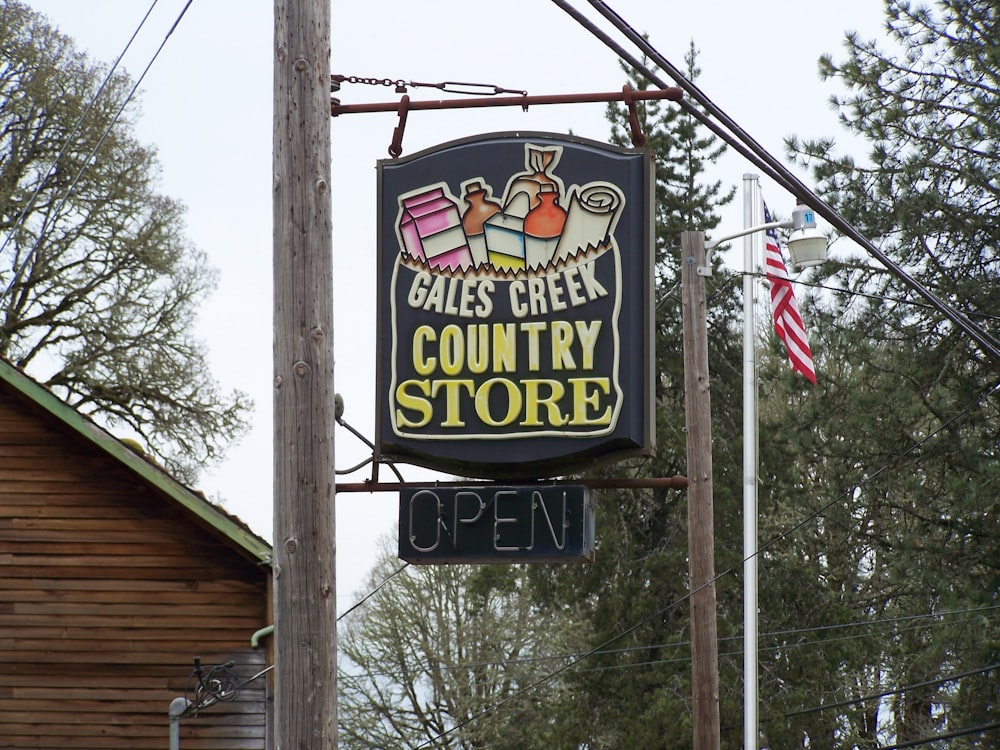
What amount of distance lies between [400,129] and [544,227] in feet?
3.44

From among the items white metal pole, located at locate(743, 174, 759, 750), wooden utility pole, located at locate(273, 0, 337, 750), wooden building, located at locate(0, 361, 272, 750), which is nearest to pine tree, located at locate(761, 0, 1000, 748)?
white metal pole, located at locate(743, 174, 759, 750)

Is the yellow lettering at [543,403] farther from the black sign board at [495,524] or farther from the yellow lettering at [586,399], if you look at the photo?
the black sign board at [495,524]

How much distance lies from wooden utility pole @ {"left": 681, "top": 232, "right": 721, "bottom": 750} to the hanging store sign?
14.2 ft

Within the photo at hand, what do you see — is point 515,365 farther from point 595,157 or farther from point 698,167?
point 698,167

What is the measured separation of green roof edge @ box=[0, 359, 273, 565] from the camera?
11633mm

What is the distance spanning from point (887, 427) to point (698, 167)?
11.2 meters

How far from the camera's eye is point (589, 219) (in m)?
7.93

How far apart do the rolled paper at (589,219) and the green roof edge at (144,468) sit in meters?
4.87

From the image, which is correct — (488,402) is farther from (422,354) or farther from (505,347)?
(422,354)

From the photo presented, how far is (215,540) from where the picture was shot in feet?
39.5

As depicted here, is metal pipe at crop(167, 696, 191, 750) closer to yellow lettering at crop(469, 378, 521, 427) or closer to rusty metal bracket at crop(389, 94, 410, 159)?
yellow lettering at crop(469, 378, 521, 427)

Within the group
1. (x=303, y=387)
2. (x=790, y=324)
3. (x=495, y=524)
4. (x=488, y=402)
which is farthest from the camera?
(x=790, y=324)

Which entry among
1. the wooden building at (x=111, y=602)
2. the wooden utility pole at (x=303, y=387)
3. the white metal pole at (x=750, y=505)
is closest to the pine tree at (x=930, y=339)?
the white metal pole at (x=750, y=505)

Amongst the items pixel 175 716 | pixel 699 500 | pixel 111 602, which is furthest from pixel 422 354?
pixel 111 602
